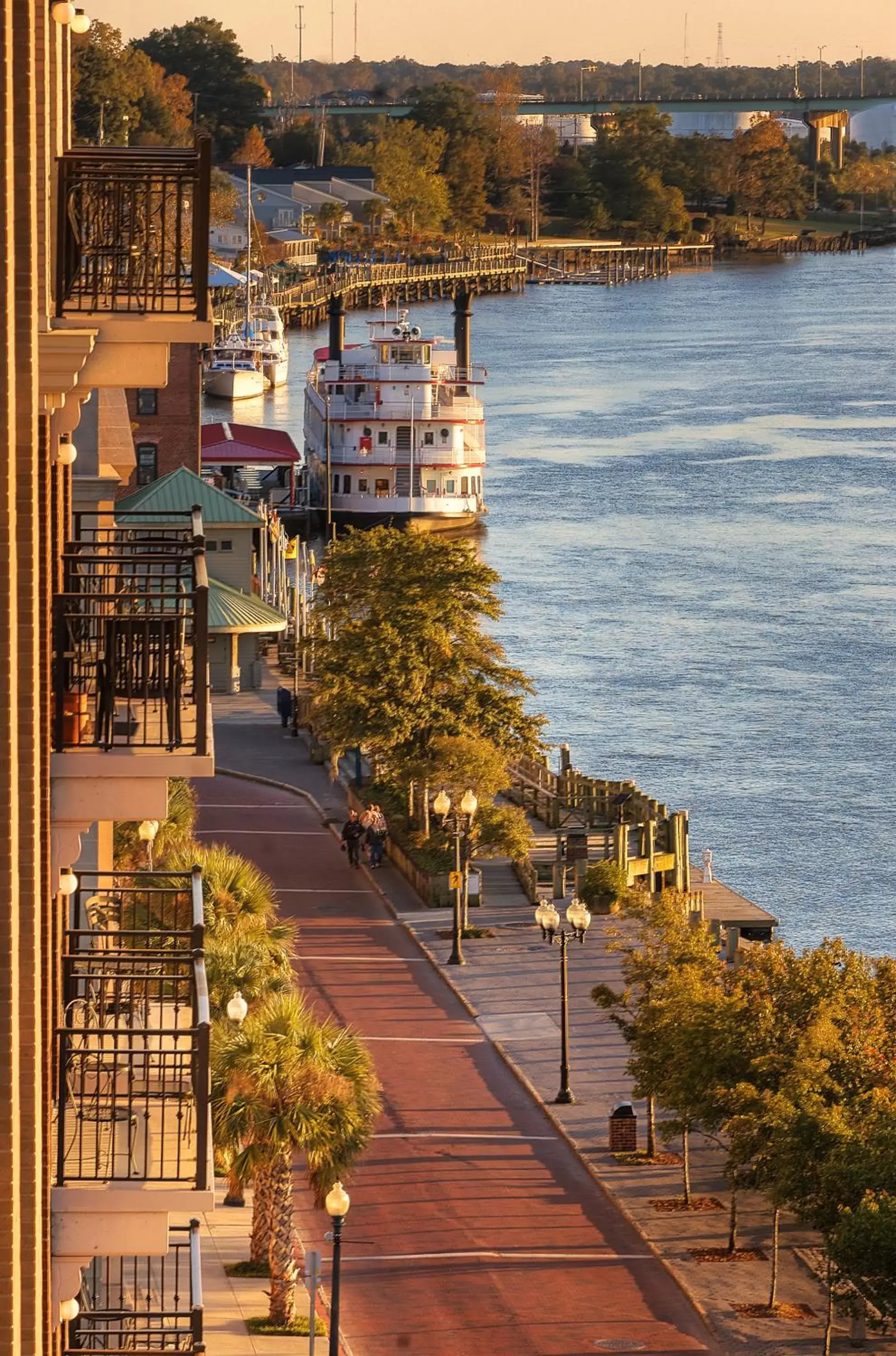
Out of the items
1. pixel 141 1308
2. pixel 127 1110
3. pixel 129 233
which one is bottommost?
pixel 141 1308

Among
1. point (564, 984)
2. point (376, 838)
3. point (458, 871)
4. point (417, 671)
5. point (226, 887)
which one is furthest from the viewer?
point (417, 671)

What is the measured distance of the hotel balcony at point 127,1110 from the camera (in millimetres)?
13469

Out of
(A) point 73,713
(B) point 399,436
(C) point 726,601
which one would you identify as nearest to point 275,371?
(B) point 399,436

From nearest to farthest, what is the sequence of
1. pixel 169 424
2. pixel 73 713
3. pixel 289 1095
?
pixel 73 713, pixel 289 1095, pixel 169 424

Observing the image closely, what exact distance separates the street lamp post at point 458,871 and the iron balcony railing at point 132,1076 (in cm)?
2791

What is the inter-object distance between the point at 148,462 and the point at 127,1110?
65497 millimetres

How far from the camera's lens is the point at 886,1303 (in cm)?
2648

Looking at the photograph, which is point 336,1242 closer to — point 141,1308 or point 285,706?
point 141,1308

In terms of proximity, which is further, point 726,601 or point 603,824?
point 726,601

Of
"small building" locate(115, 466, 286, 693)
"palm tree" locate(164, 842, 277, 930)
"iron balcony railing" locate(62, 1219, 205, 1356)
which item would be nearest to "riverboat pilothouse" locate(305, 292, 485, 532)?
"small building" locate(115, 466, 286, 693)

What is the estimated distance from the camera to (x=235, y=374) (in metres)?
165

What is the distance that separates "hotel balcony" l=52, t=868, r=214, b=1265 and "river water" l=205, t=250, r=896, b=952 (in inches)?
1627

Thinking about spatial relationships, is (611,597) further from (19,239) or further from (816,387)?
(19,239)

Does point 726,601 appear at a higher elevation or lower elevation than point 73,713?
lower
